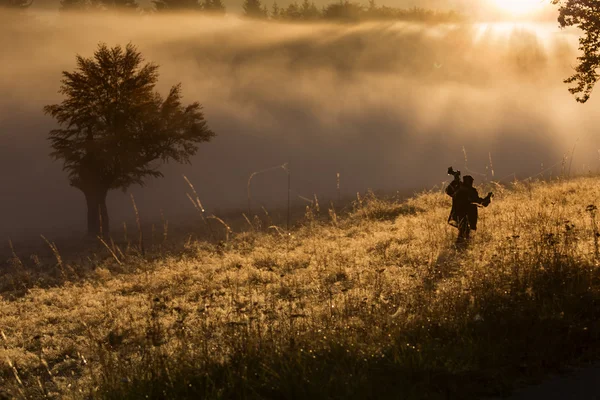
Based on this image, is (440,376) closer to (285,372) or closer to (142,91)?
(285,372)

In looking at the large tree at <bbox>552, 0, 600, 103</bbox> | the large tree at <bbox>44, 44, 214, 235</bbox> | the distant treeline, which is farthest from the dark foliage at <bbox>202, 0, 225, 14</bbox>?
the large tree at <bbox>552, 0, 600, 103</bbox>

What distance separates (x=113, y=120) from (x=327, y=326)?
2347 cm

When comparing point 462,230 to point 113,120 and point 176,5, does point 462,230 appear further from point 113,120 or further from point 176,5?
point 176,5

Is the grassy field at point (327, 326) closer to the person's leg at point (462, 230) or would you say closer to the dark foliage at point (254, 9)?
the person's leg at point (462, 230)

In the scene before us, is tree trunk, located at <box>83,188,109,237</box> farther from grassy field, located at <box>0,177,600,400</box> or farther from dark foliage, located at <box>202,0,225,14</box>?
dark foliage, located at <box>202,0,225,14</box>

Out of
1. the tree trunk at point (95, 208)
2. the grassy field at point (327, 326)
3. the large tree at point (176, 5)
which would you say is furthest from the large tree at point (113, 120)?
the large tree at point (176, 5)

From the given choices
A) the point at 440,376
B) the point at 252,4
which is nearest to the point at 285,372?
the point at 440,376

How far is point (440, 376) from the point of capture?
17.5 feet

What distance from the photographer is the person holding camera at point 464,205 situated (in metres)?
12.3

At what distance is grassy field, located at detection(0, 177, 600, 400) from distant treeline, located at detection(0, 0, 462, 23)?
2960 inches

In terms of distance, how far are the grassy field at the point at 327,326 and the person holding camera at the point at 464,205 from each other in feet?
1.34

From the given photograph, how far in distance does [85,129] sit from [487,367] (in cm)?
2657

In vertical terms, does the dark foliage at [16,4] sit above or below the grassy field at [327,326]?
above

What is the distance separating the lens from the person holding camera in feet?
40.2
